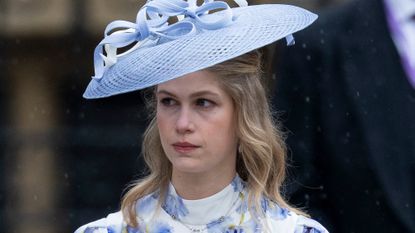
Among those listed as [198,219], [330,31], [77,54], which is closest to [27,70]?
[77,54]

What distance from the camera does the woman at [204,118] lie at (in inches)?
125

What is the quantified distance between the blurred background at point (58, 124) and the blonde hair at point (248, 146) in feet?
7.03

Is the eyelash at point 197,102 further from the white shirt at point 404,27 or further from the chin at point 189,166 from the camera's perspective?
the white shirt at point 404,27

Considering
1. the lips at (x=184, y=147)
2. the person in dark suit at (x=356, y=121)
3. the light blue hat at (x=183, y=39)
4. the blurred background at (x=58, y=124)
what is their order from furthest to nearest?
the blurred background at (x=58, y=124), the person in dark suit at (x=356, y=121), the lips at (x=184, y=147), the light blue hat at (x=183, y=39)

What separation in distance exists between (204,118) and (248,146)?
191 millimetres

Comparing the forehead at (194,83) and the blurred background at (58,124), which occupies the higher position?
the forehead at (194,83)

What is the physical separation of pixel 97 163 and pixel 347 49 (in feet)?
5.36

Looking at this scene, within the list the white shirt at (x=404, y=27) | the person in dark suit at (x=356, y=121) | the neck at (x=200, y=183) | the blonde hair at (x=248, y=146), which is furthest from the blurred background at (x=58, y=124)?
the neck at (x=200, y=183)

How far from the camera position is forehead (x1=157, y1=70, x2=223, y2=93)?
3219 mm

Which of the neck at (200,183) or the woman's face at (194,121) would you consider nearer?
the woman's face at (194,121)

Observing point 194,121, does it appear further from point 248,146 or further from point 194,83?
point 248,146

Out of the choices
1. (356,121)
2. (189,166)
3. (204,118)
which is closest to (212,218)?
(189,166)

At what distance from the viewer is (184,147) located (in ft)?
10.5

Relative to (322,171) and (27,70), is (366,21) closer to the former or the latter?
(322,171)
